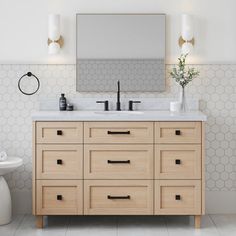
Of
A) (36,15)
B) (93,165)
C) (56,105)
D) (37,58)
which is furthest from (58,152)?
(36,15)

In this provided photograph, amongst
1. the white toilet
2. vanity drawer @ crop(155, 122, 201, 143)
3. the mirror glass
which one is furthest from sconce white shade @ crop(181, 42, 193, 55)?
the white toilet

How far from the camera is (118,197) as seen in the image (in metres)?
4.50

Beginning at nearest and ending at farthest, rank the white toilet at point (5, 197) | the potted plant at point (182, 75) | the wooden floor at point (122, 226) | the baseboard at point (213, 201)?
the wooden floor at point (122, 226), the white toilet at point (5, 197), the potted plant at point (182, 75), the baseboard at point (213, 201)

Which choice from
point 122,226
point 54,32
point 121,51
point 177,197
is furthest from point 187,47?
point 122,226

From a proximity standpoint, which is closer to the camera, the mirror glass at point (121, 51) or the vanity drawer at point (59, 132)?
the vanity drawer at point (59, 132)

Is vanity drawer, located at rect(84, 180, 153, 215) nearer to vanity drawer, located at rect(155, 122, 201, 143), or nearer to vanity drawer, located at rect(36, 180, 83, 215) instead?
vanity drawer, located at rect(36, 180, 83, 215)

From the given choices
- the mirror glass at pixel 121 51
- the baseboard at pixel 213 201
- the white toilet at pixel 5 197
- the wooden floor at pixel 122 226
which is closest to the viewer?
the wooden floor at pixel 122 226

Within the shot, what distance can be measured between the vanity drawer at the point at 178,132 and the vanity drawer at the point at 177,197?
13.1 inches

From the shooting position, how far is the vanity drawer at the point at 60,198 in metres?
4.50

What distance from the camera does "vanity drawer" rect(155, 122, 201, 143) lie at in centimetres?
445

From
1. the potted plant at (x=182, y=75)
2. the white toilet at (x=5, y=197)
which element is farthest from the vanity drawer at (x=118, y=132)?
the white toilet at (x=5, y=197)

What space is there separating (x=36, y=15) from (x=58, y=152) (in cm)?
132

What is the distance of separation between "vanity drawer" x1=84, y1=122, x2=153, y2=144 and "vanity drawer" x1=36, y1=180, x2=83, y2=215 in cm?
39

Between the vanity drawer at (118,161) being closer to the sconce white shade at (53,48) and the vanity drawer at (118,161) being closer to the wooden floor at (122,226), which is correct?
the wooden floor at (122,226)
